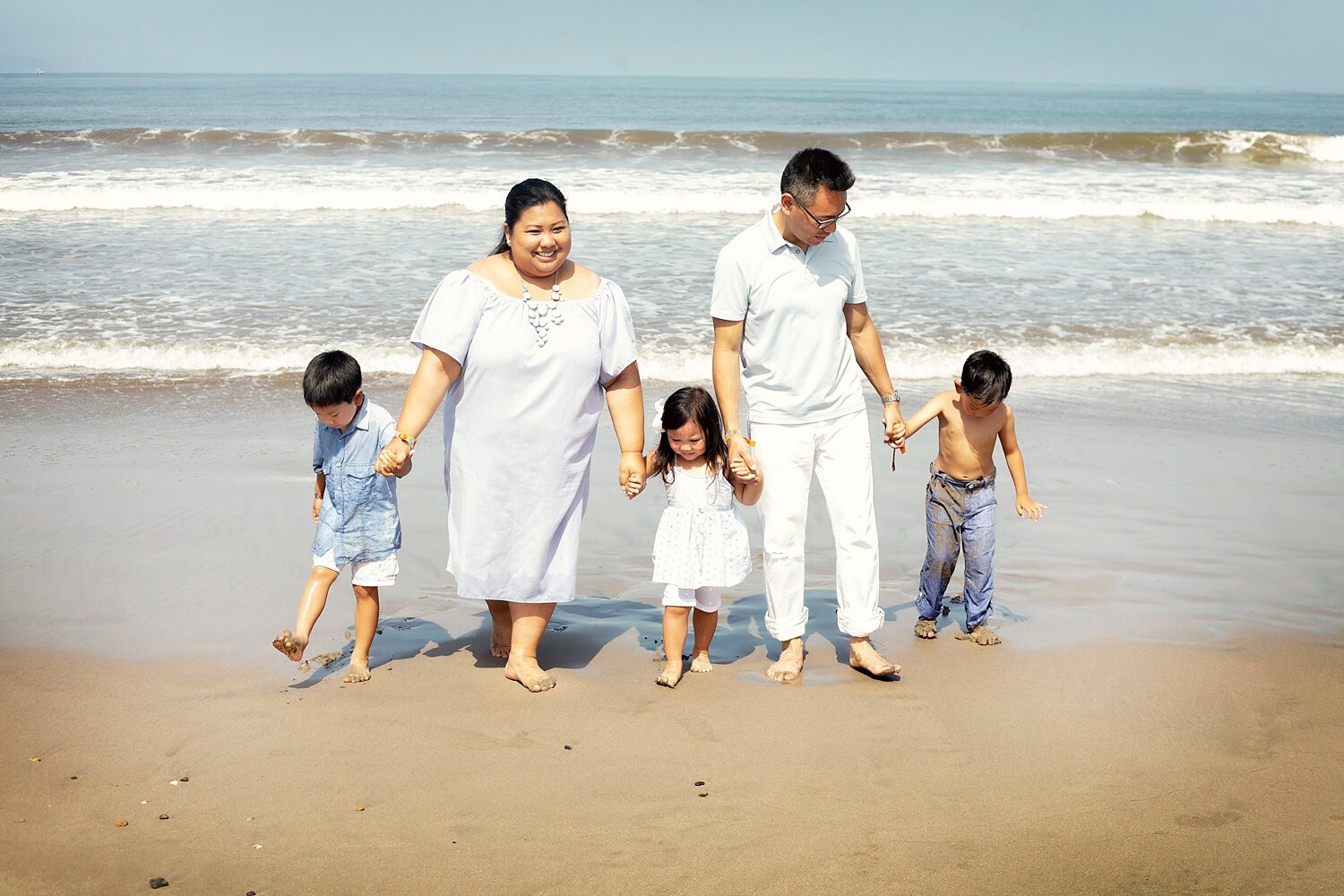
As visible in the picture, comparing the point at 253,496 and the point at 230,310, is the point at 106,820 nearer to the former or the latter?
the point at 253,496

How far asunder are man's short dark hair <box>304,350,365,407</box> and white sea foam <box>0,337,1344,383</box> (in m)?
4.75

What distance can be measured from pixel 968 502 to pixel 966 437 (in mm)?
262

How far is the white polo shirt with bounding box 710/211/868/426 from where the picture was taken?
384 centimetres

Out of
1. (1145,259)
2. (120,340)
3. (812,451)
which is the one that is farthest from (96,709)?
(1145,259)

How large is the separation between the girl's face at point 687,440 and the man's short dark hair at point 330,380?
3.64 ft

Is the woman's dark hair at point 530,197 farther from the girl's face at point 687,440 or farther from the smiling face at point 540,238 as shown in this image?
the girl's face at point 687,440

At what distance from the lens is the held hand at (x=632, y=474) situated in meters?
3.88

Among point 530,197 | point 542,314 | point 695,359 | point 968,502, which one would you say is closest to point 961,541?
point 968,502

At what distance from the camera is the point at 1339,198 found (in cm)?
1975

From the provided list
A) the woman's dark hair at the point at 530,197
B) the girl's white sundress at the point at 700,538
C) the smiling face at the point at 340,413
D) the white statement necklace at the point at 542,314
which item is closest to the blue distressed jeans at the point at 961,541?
the girl's white sundress at the point at 700,538

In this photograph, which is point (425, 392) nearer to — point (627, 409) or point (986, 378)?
point (627, 409)

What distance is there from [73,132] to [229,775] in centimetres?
2867

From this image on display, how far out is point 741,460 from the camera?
388cm

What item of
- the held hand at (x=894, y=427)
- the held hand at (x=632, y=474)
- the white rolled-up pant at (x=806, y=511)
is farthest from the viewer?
the held hand at (x=894, y=427)
